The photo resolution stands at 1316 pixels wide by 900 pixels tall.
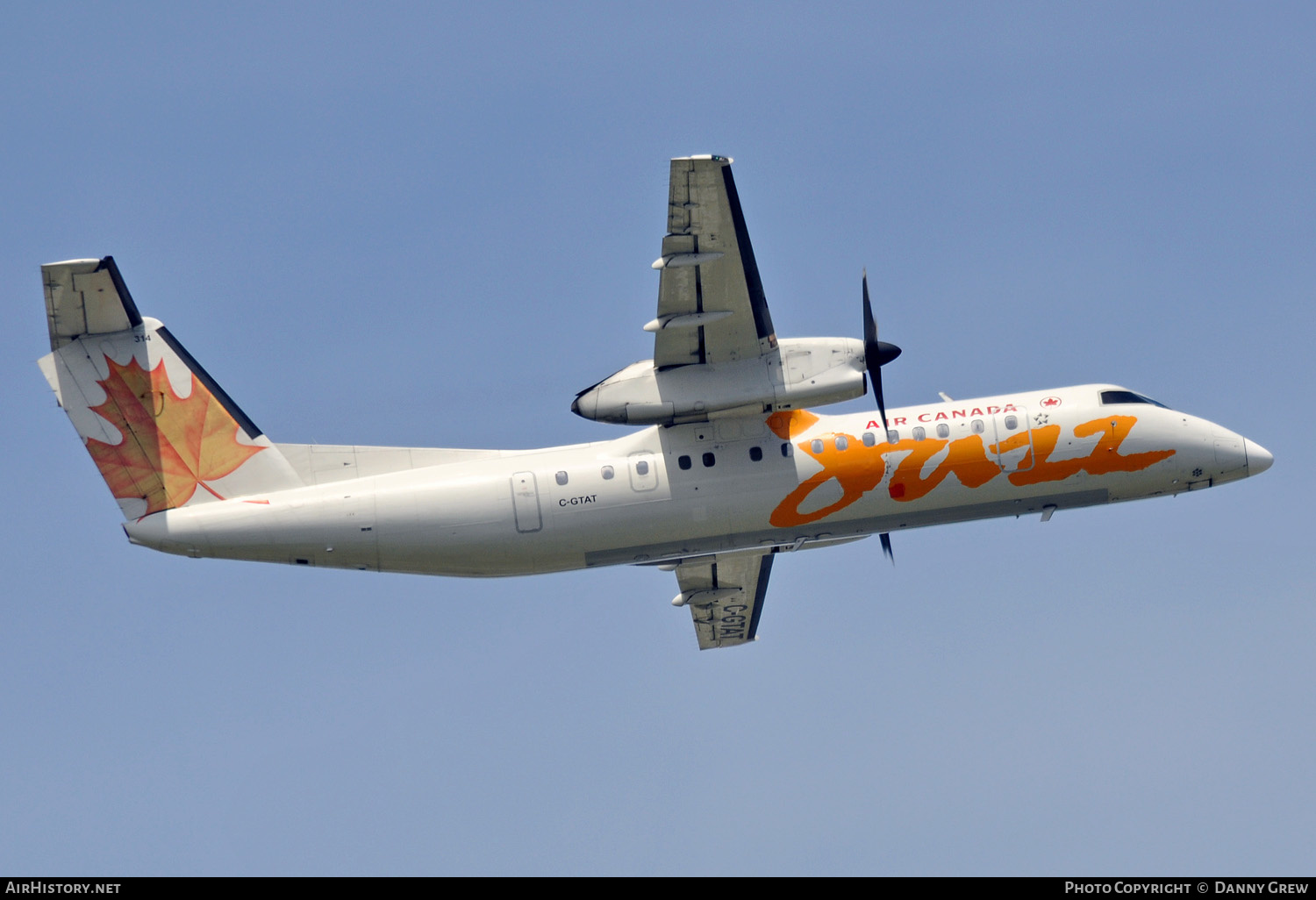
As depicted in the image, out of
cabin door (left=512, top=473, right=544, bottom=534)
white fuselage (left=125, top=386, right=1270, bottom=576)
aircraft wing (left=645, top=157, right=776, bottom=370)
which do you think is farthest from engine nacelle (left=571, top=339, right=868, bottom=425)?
cabin door (left=512, top=473, right=544, bottom=534)

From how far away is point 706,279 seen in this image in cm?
2178

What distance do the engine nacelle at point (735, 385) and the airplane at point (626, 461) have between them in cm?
3

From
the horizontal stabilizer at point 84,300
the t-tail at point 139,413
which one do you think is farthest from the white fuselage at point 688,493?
the horizontal stabilizer at point 84,300

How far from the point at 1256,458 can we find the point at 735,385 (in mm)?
9617

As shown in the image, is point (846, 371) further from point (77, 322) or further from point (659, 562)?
point (77, 322)

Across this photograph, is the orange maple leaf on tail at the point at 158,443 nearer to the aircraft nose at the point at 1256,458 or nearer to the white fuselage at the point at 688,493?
the white fuselage at the point at 688,493

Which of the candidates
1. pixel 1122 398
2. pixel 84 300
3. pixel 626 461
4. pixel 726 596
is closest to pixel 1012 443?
pixel 1122 398

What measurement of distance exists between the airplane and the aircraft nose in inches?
74.1

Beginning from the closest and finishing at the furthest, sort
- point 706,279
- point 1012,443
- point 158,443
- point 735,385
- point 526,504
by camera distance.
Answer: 1. point 706,279
2. point 735,385
3. point 526,504
4. point 158,443
5. point 1012,443

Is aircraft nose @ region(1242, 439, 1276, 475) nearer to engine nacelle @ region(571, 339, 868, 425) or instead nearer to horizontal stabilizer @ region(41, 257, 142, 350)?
engine nacelle @ region(571, 339, 868, 425)

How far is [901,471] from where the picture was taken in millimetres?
23234

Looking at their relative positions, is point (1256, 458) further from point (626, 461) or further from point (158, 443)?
point (158, 443)

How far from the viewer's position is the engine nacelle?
22.8 meters

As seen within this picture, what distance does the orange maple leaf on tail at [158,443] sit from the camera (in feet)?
75.4
